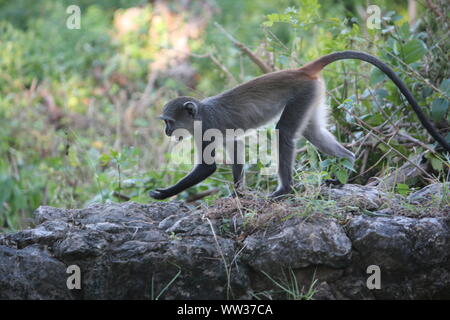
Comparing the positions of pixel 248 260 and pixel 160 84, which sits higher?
pixel 160 84

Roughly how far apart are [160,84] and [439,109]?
887cm

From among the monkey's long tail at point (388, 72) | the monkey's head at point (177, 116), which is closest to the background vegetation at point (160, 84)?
the monkey's long tail at point (388, 72)

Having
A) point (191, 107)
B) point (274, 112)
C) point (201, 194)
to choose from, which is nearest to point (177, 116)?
point (191, 107)

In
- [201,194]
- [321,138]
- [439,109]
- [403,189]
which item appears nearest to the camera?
[403,189]

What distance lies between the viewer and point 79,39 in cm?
1462

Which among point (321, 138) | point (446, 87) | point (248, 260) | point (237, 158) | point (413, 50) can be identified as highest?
point (413, 50)

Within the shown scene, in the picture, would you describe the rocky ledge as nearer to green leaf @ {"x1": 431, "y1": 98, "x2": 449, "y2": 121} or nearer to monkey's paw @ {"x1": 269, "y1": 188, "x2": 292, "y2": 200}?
monkey's paw @ {"x1": 269, "y1": 188, "x2": 292, "y2": 200}

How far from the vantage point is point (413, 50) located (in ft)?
20.7

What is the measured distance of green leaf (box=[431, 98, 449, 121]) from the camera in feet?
20.0

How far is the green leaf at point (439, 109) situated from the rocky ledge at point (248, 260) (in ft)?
6.57

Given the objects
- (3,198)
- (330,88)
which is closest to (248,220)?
(330,88)

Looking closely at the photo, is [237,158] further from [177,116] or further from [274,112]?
[177,116]

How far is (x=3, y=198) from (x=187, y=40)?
7.80m
